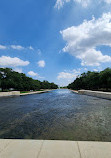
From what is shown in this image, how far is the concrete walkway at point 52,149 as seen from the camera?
306cm

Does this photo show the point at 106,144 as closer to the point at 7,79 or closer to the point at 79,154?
the point at 79,154

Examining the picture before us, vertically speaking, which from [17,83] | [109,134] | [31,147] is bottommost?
[109,134]

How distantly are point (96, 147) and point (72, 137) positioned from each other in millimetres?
1392

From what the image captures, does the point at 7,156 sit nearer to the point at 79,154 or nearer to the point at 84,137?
the point at 79,154

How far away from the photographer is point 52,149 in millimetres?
3365

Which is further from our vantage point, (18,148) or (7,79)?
(7,79)

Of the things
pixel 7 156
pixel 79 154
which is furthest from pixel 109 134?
pixel 7 156

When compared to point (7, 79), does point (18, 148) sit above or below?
below

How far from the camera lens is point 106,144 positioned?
11.9ft

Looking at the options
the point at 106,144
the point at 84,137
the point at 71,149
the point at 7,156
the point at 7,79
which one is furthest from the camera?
the point at 7,79

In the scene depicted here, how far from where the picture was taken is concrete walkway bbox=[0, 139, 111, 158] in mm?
3059

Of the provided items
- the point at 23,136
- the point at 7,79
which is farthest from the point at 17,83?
the point at 23,136

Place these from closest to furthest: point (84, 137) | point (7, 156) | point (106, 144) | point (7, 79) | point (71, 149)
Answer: point (7, 156) → point (71, 149) → point (106, 144) → point (84, 137) → point (7, 79)

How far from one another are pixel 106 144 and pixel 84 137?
1180 millimetres
